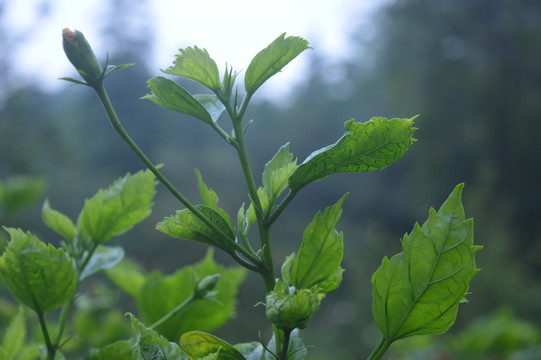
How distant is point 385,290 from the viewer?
0.23m

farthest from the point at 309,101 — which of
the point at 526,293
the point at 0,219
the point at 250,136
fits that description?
the point at 0,219

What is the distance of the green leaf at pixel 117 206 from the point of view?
332 mm

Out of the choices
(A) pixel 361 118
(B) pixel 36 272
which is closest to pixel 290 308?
(B) pixel 36 272

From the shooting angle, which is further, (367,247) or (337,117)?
(337,117)

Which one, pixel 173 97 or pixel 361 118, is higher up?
pixel 361 118

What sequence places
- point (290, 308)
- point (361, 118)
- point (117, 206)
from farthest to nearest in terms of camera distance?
point (361, 118), point (117, 206), point (290, 308)

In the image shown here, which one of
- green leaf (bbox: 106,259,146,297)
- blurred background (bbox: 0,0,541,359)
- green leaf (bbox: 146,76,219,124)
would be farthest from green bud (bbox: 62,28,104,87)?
blurred background (bbox: 0,0,541,359)

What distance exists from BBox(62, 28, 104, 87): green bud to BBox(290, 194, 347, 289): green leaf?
0.42 feet

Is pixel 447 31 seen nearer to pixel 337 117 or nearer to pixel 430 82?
pixel 430 82

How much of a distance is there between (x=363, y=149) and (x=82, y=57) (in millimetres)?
144

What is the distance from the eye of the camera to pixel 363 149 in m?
0.23

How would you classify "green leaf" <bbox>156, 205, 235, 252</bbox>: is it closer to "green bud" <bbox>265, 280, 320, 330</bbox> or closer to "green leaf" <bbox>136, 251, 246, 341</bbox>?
"green bud" <bbox>265, 280, 320, 330</bbox>

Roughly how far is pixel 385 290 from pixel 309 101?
28.7 ft

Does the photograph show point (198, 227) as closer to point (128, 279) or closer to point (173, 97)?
point (173, 97)
